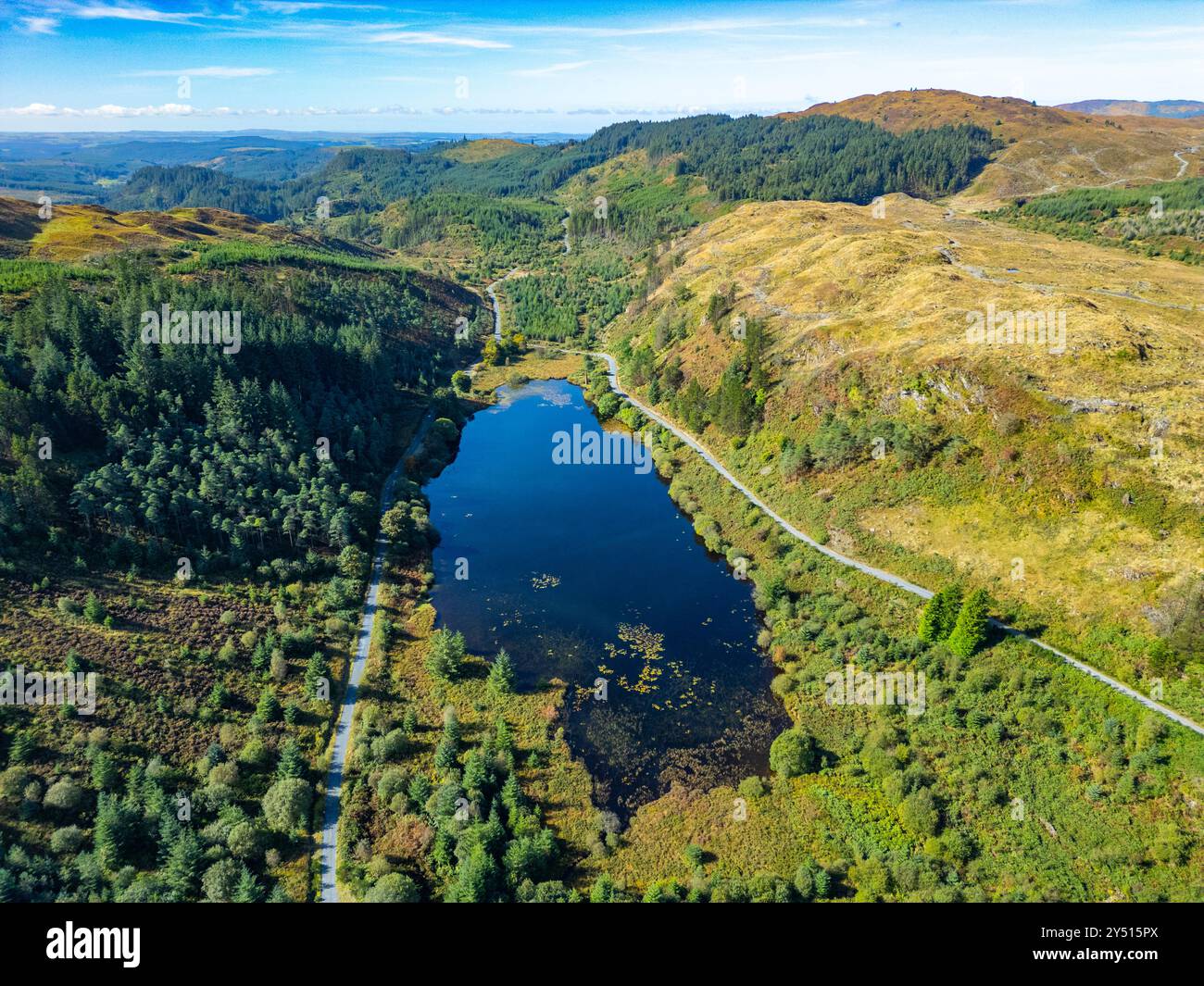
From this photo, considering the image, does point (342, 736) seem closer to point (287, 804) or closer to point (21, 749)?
point (287, 804)

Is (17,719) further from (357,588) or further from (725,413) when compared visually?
(725,413)

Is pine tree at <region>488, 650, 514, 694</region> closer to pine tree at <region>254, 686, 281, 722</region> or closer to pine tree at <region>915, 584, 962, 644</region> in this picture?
pine tree at <region>254, 686, 281, 722</region>

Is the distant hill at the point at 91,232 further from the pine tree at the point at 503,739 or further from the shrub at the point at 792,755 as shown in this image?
the shrub at the point at 792,755

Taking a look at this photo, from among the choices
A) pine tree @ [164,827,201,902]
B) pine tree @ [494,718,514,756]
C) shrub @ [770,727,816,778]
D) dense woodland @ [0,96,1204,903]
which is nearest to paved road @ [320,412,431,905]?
dense woodland @ [0,96,1204,903]

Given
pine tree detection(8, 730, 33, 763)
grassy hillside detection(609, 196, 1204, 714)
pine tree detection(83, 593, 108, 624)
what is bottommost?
pine tree detection(8, 730, 33, 763)

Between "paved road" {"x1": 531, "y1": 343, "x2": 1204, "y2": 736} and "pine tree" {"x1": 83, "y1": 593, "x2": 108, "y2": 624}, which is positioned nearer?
"paved road" {"x1": 531, "y1": 343, "x2": 1204, "y2": 736}
